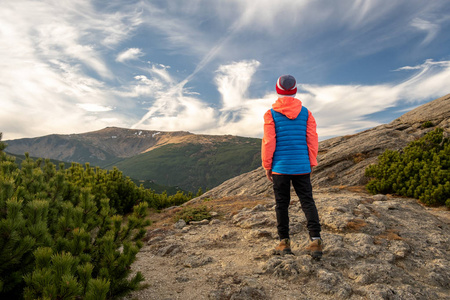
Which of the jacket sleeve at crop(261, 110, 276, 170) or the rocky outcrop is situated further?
the rocky outcrop

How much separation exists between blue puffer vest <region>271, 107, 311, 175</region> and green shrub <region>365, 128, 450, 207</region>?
6.31 meters

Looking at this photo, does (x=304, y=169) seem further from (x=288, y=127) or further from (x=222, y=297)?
(x=222, y=297)

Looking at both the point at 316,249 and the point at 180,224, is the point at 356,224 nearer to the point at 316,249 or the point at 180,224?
the point at 316,249

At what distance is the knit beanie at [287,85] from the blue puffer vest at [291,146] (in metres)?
0.42

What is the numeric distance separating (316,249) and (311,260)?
22 cm

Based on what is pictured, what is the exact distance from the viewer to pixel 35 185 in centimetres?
398

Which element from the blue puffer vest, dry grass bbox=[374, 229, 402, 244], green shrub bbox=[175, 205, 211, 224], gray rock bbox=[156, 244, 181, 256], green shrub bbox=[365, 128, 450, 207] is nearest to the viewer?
the blue puffer vest

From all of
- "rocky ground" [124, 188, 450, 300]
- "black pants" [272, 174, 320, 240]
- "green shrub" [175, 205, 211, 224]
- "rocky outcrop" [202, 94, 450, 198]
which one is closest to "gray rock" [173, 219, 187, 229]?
"green shrub" [175, 205, 211, 224]

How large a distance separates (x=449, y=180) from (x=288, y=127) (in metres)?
7.06

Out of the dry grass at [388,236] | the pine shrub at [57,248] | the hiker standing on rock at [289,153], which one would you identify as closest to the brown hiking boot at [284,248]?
the hiker standing on rock at [289,153]

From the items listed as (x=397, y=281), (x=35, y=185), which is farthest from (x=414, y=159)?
(x=35, y=185)

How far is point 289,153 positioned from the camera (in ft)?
15.4

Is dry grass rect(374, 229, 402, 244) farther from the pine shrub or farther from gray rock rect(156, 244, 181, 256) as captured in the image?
the pine shrub

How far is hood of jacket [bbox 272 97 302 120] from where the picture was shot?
478cm
